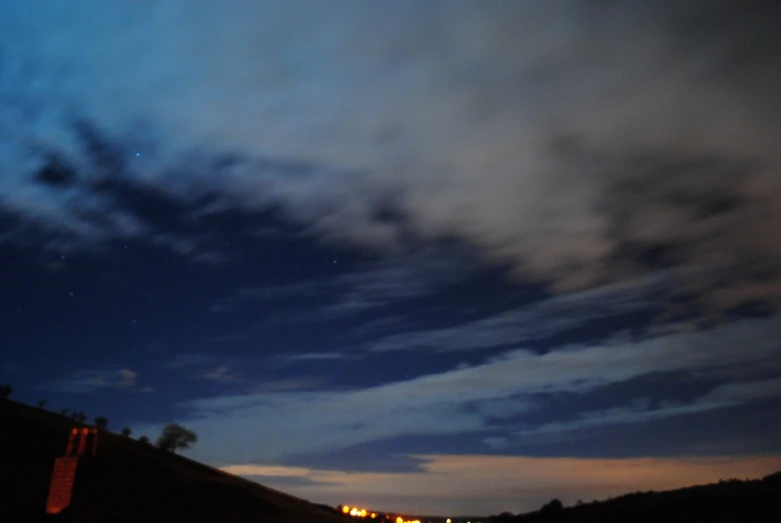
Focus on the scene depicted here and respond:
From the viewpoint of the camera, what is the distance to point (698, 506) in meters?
41.8

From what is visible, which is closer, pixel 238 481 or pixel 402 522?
pixel 402 522

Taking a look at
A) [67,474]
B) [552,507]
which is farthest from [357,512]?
[67,474]

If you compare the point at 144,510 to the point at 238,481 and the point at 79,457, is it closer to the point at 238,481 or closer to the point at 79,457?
the point at 79,457

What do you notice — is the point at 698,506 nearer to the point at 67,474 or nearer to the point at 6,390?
the point at 67,474

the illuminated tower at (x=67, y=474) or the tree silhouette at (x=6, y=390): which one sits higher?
the tree silhouette at (x=6, y=390)

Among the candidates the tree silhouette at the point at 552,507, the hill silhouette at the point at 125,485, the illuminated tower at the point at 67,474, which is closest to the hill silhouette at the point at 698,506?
the tree silhouette at the point at 552,507

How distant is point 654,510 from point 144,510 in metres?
33.3

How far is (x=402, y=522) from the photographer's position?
160 feet

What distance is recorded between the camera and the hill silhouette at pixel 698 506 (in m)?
38.3

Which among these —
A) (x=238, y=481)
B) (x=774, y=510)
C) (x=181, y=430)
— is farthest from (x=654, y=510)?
(x=181, y=430)

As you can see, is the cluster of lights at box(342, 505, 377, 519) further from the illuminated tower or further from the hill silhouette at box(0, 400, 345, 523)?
the illuminated tower

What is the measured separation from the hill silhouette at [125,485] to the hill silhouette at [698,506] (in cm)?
2546

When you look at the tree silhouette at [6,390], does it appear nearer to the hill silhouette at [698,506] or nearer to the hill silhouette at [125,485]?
the hill silhouette at [125,485]

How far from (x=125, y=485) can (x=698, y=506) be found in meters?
39.4
